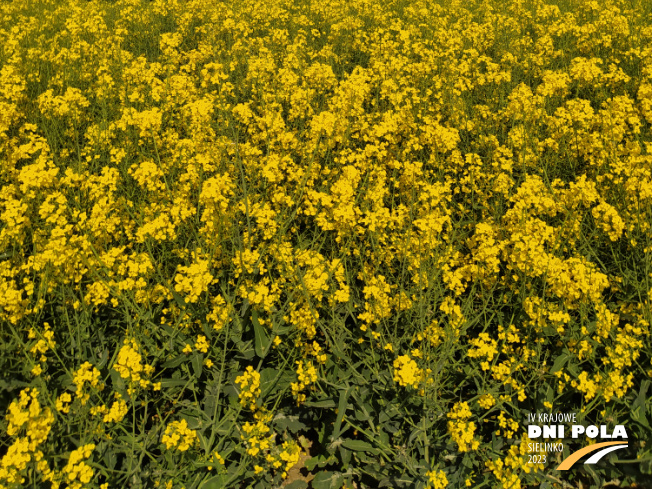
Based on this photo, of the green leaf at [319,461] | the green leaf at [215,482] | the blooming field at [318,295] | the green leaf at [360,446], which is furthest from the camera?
the green leaf at [319,461]

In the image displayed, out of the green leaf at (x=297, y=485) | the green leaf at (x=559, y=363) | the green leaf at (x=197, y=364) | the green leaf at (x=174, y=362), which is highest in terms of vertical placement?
the green leaf at (x=174, y=362)

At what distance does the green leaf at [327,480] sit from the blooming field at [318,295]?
0.5 inches

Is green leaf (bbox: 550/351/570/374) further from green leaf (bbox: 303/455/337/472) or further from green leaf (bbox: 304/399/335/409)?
green leaf (bbox: 303/455/337/472)

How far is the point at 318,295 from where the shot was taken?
273cm

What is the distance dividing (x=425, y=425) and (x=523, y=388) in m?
0.61

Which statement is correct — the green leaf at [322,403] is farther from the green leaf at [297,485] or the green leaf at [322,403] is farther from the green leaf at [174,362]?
the green leaf at [174,362]

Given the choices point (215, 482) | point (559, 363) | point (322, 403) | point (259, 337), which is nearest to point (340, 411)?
point (322, 403)

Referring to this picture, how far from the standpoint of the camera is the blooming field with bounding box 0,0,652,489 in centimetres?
242

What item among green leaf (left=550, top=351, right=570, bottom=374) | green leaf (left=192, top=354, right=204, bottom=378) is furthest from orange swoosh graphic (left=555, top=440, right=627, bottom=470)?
green leaf (left=192, top=354, right=204, bottom=378)

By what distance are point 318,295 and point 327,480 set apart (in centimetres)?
109

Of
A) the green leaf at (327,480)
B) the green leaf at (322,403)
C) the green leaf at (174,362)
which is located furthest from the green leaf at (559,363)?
the green leaf at (174,362)

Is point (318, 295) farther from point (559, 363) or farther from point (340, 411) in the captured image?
point (559, 363)

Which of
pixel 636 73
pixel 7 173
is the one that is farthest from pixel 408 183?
pixel 636 73

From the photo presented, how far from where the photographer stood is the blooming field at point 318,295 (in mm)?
2422
